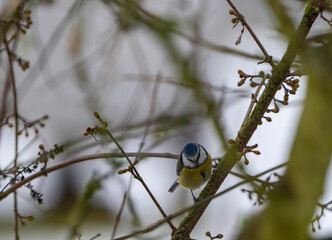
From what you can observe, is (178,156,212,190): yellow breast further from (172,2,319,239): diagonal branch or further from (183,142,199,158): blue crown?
(172,2,319,239): diagonal branch

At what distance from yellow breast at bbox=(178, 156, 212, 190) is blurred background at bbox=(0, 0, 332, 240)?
0.09 m

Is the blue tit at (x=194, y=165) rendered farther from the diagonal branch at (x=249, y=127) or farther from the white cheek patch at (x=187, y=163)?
the diagonal branch at (x=249, y=127)

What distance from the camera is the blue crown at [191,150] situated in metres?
1.82

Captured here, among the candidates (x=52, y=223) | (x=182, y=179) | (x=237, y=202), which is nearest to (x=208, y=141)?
(x=237, y=202)

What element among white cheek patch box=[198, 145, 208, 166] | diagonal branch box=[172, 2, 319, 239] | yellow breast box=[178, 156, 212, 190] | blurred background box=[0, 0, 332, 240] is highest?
blurred background box=[0, 0, 332, 240]

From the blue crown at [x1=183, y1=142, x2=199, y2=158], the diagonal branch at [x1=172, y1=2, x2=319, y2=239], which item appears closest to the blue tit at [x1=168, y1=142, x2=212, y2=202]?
the blue crown at [x1=183, y1=142, x2=199, y2=158]

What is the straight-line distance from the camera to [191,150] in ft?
5.99

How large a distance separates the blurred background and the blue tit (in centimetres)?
8

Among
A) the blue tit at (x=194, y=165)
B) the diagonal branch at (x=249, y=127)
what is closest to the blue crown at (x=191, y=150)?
the blue tit at (x=194, y=165)

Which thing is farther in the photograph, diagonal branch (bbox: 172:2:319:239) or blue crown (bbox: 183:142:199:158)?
blue crown (bbox: 183:142:199:158)

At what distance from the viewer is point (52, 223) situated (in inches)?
161

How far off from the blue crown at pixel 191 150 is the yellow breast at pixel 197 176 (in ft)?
0.18

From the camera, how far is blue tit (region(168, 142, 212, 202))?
5.92 feet

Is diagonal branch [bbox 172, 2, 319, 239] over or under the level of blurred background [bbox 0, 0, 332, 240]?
under
